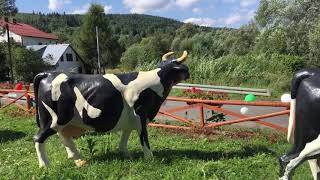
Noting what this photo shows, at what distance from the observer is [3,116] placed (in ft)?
52.1

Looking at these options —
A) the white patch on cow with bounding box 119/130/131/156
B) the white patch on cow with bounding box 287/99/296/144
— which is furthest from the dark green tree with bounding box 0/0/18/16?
the white patch on cow with bounding box 287/99/296/144

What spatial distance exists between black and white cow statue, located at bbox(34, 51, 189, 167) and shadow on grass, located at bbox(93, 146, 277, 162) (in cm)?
43

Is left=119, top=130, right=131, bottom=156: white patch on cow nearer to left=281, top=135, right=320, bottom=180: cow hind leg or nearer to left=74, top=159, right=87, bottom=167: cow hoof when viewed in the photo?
left=74, top=159, right=87, bottom=167: cow hoof

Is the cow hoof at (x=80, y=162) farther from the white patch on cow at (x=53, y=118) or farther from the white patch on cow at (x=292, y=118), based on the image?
the white patch on cow at (x=292, y=118)

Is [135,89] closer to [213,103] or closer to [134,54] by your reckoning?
[213,103]

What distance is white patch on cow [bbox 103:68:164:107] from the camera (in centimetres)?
781

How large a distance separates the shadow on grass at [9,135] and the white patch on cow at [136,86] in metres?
4.86

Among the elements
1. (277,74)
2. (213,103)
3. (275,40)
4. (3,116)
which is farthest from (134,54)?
(213,103)

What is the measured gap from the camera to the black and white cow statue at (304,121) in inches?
214

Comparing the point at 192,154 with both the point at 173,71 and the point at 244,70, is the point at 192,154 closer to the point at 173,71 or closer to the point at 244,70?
the point at 173,71

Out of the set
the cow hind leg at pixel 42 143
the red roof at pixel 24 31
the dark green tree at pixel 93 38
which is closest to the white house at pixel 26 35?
the red roof at pixel 24 31

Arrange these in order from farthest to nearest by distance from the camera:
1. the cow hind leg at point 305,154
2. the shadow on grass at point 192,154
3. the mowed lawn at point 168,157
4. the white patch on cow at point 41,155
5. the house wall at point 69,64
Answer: the house wall at point 69,64 < the shadow on grass at point 192,154 < the white patch on cow at point 41,155 < the mowed lawn at point 168,157 < the cow hind leg at point 305,154

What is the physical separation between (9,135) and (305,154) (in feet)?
28.7

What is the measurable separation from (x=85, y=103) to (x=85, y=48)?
192 ft
